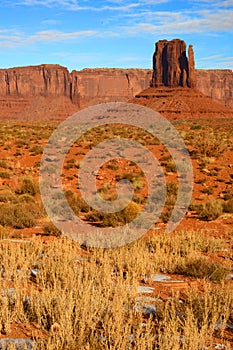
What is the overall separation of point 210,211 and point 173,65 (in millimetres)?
116171

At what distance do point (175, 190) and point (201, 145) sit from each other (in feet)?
27.7

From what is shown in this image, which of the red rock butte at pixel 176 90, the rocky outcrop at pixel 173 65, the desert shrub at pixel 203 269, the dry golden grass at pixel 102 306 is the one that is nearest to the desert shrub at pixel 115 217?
the dry golden grass at pixel 102 306

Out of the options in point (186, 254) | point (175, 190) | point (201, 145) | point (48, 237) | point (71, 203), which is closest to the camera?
point (186, 254)

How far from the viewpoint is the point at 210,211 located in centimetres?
1079

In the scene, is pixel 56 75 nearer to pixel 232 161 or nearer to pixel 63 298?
pixel 232 161

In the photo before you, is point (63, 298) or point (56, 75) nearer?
point (63, 298)

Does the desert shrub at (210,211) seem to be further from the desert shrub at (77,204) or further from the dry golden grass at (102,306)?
the dry golden grass at (102,306)

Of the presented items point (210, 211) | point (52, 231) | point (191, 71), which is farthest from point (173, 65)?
point (52, 231)

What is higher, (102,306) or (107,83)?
(107,83)

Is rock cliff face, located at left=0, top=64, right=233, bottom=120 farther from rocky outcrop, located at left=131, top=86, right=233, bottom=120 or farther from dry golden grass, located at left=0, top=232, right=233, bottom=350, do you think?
dry golden grass, located at left=0, top=232, right=233, bottom=350

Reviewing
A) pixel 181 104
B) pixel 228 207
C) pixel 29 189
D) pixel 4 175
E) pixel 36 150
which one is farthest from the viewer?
pixel 181 104

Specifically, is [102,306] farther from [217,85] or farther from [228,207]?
[217,85]

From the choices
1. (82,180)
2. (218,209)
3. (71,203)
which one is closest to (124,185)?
(82,180)

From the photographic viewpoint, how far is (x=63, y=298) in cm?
411
